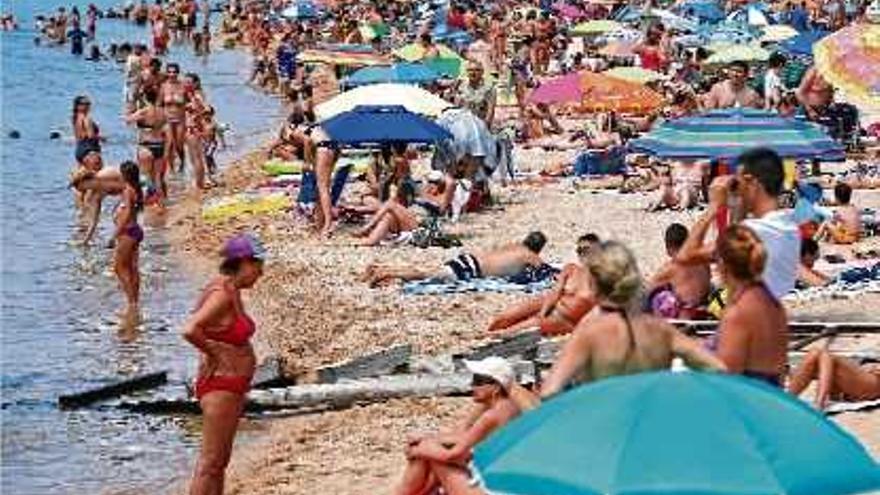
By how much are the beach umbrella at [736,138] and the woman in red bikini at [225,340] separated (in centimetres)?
526

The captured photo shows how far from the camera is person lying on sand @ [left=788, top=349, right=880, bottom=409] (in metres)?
8.26

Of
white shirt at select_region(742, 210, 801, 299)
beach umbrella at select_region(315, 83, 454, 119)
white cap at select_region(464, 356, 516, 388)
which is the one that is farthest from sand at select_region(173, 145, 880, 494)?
white cap at select_region(464, 356, 516, 388)

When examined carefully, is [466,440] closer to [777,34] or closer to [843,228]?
[843,228]

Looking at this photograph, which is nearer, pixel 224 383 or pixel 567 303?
pixel 224 383

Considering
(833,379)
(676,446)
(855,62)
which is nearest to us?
(676,446)

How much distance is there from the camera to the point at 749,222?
7.06 m

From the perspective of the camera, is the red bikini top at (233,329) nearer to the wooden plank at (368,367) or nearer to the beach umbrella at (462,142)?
the wooden plank at (368,367)

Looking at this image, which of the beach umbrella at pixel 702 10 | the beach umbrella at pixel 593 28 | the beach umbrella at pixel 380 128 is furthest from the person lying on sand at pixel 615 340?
the beach umbrella at pixel 702 10

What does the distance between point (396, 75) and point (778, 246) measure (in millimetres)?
16391

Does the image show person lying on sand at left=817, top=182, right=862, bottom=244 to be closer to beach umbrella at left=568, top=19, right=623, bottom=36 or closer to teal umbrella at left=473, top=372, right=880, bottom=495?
teal umbrella at left=473, top=372, right=880, bottom=495

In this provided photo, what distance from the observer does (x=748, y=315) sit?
603 centimetres

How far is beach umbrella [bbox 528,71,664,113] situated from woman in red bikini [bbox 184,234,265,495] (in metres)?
14.2

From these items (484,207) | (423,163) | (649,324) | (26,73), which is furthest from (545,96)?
(26,73)

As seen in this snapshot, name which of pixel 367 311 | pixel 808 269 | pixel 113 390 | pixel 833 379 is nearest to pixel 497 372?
pixel 833 379
